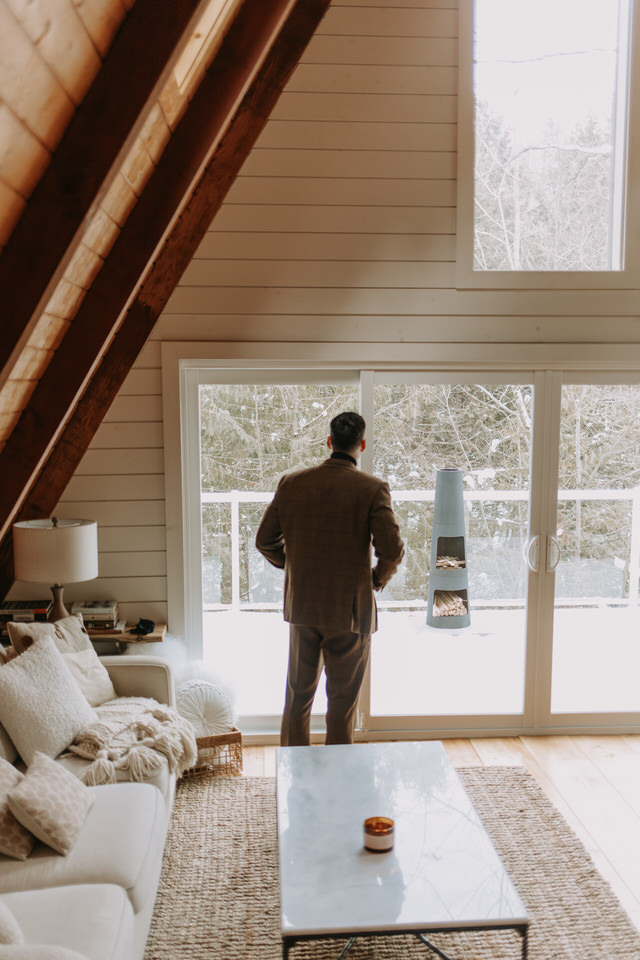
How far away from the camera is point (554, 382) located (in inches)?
151

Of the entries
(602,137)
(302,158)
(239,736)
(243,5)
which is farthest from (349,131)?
(239,736)

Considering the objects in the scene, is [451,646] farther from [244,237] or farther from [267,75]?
[267,75]

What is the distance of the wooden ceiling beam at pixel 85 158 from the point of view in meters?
1.77

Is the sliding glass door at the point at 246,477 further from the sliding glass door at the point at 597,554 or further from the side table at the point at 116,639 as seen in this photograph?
the sliding glass door at the point at 597,554

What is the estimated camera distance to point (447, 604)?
12.9 ft

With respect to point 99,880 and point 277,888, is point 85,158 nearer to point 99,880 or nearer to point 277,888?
point 99,880

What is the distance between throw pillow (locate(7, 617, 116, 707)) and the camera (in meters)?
2.98

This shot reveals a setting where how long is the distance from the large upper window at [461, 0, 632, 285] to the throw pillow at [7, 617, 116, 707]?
2445mm

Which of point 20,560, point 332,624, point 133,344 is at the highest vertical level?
→ point 133,344

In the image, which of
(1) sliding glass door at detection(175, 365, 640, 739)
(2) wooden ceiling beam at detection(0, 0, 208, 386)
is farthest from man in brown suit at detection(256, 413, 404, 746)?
(2) wooden ceiling beam at detection(0, 0, 208, 386)

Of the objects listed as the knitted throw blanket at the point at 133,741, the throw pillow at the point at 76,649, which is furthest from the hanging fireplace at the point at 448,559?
the throw pillow at the point at 76,649

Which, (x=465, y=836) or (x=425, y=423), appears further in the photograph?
(x=425, y=423)

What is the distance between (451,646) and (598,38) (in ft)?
9.91

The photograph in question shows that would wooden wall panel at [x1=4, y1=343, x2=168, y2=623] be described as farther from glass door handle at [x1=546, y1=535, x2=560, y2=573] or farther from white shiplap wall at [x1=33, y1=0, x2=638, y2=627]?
glass door handle at [x1=546, y1=535, x2=560, y2=573]
